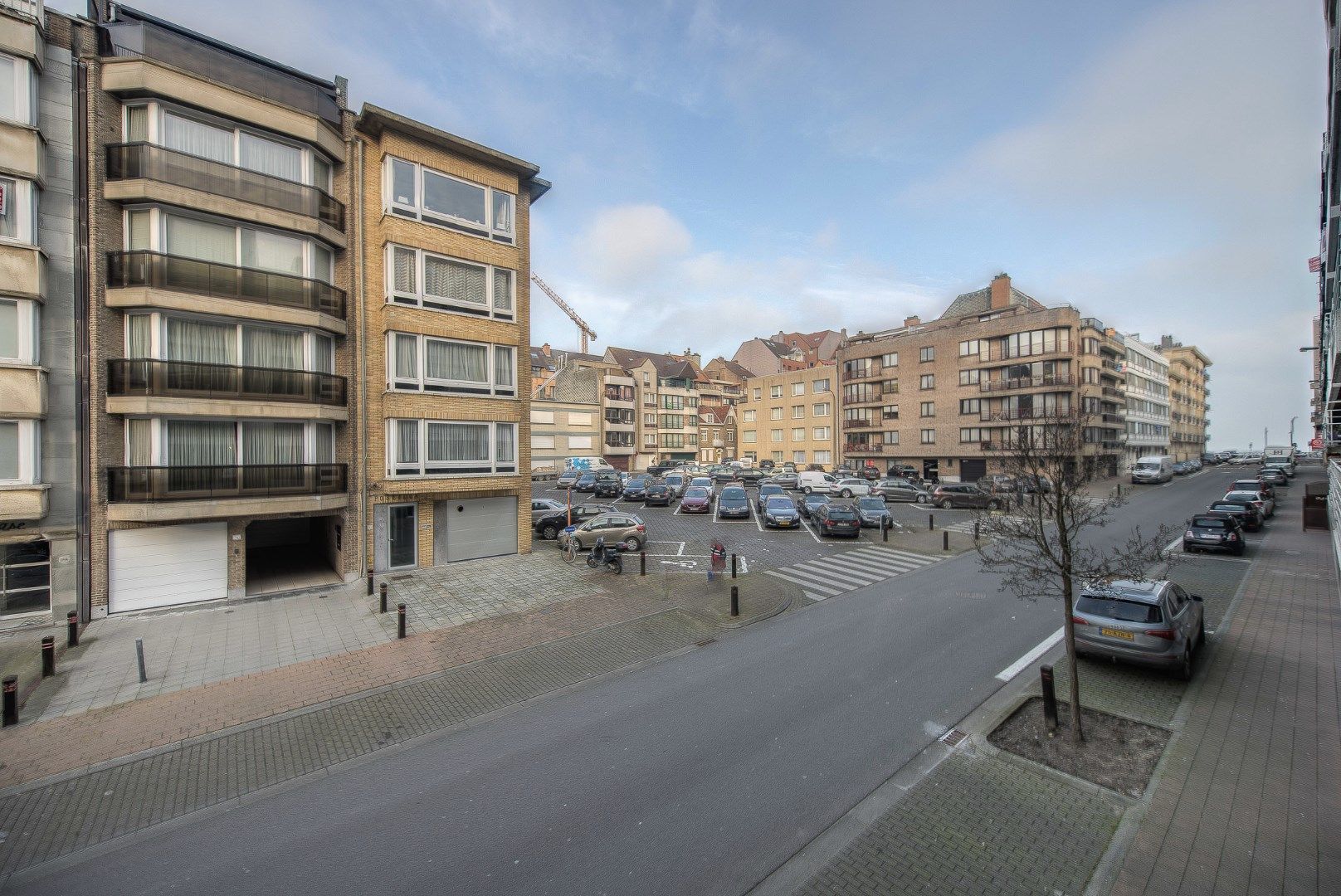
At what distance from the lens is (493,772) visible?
7.16 metres

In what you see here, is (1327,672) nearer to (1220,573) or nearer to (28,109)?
(1220,573)

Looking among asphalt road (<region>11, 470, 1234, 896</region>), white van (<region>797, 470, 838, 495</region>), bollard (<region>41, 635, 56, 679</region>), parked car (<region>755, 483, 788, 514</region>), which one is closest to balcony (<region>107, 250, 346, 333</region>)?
bollard (<region>41, 635, 56, 679</region>)

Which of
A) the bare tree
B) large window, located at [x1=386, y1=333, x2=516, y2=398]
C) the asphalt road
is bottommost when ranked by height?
the asphalt road

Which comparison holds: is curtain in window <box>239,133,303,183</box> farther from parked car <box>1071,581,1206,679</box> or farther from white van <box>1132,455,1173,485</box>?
white van <box>1132,455,1173,485</box>

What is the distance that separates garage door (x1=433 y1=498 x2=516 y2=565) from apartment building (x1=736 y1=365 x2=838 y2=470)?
47932 millimetres

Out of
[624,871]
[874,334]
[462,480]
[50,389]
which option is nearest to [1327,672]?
[624,871]

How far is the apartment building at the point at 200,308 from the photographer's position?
13703mm

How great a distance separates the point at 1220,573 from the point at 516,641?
67.4 ft

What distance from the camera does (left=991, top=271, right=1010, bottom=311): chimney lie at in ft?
171

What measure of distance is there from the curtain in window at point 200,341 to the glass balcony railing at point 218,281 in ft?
2.74

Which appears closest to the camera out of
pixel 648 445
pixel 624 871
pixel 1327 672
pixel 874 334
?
pixel 624 871

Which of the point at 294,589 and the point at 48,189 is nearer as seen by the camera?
the point at 48,189

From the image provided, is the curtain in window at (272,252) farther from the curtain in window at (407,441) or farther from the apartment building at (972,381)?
the apartment building at (972,381)

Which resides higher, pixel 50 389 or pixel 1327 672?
pixel 50 389
